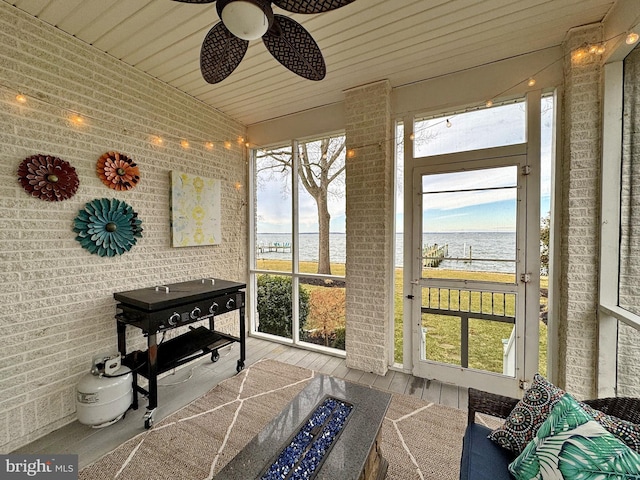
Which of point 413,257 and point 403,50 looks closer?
point 403,50

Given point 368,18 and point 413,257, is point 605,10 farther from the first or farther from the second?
point 413,257

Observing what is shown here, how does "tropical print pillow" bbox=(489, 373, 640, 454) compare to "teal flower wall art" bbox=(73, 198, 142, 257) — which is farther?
"teal flower wall art" bbox=(73, 198, 142, 257)

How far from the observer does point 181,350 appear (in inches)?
100

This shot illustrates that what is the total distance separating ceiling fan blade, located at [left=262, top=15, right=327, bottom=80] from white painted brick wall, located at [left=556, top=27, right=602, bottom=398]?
219cm

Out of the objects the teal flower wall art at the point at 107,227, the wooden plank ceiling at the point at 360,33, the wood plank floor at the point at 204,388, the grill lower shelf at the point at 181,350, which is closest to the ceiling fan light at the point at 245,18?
the wooden plank ceiling at the point at 360,33

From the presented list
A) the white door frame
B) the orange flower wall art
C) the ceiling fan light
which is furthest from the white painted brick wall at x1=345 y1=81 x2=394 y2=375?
the orange flower wall art

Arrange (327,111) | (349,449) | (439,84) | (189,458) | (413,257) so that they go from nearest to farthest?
(349,449)
(189,458)
(439,84)
(413,257)
(327,111)

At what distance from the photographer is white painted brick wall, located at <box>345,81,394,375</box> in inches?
114

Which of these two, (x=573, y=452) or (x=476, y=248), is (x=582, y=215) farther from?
(x=573, y=452)

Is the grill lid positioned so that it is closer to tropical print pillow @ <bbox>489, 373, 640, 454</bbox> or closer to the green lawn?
the green lawn

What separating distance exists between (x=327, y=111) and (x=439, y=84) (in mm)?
1321

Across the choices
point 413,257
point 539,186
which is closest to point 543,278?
point 539,186

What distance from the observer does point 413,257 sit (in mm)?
2926

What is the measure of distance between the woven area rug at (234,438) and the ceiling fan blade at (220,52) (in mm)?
2528
